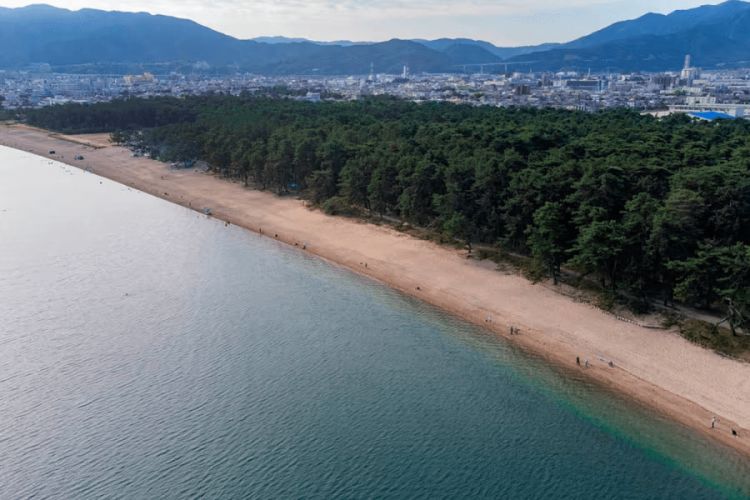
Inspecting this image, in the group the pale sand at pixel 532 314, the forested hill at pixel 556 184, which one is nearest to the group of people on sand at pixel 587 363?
the pale sand at pixel 532 314

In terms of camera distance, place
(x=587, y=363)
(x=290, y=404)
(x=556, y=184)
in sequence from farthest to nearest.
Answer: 1. (x=556, y=184)
2. (x=587, y=363)
3. (x=290, y=404)

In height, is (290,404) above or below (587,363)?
below

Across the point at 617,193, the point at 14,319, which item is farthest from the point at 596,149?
the point at 14,319

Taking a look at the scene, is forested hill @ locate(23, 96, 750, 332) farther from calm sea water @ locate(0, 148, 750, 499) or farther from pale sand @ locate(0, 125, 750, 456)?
calm sea water @ locate(0, 148, 750, 499)

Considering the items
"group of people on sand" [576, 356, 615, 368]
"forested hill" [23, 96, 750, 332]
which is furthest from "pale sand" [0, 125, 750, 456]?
"forested hill" [23, 96, 750, 332]

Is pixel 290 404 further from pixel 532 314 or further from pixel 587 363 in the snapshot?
pixel 532 314

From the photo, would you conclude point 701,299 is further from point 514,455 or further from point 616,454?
point 514,455

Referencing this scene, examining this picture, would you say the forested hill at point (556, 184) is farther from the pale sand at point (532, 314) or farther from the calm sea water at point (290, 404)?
the calm sea water at point (290, 404)

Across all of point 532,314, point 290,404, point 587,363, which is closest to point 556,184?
point 532,314
